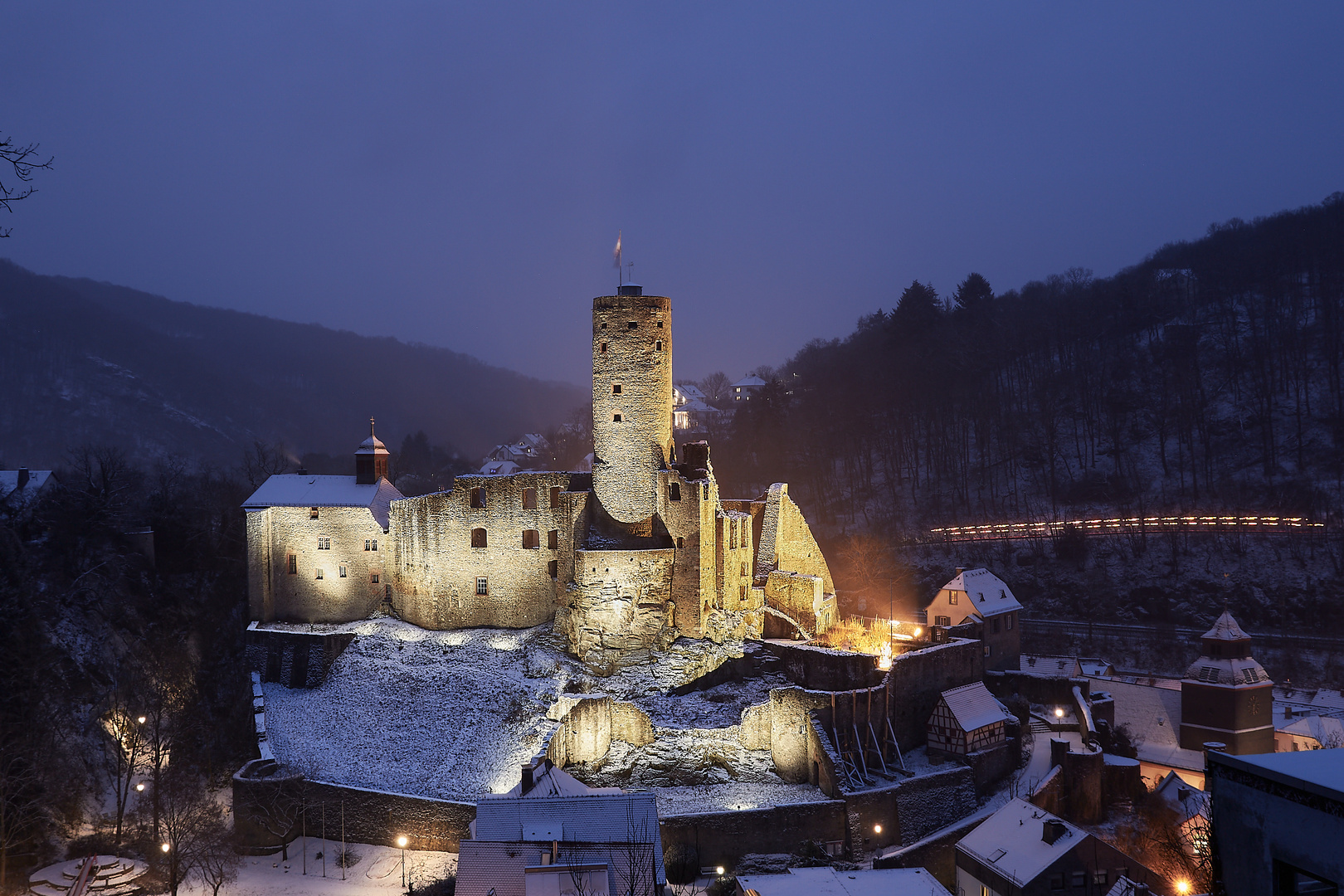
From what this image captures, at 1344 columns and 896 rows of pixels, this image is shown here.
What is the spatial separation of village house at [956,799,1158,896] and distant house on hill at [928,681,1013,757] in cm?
463

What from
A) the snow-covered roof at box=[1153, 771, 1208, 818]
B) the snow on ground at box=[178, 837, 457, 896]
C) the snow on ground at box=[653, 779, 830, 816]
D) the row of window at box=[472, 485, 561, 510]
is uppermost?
the row of window at box=[472, 485, 561, 510]

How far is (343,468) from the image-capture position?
2660 inches

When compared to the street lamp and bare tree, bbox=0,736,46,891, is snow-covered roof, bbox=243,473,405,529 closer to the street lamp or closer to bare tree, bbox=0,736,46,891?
bare tree, bbox=0,736,46,891

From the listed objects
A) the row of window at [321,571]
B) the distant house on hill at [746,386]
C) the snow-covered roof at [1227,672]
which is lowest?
the snow-covered roof at [1227,672]

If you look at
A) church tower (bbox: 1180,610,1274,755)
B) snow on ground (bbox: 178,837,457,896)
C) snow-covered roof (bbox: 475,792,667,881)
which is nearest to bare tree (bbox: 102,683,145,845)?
snow on ground (bbox: 178,837,457,896)

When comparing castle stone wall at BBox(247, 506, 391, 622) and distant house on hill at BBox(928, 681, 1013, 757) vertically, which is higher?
castle stone wall at BBox(247, 506, 391, 622)

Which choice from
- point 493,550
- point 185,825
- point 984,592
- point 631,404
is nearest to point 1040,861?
point 984,592

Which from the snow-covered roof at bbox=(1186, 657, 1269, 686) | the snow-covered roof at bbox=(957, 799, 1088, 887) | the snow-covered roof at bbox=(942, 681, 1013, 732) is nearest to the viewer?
the snow-covered roof at bbox=(957, 799, 1088, 887)

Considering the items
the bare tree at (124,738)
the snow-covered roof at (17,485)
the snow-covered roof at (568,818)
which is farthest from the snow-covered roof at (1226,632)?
the snow-covered roof at (17,485)

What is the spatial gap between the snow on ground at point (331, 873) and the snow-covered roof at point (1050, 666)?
2678 cm

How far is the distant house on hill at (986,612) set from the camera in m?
38.4

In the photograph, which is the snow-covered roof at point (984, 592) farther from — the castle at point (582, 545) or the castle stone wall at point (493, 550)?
the castle stone wall at point (493, 550)

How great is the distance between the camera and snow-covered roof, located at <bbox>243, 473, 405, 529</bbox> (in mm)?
34875

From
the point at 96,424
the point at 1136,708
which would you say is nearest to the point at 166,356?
the point at 96,424
